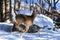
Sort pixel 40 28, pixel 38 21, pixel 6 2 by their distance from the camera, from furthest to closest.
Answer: pixel 6 2, pixel 38 21, pixel 40 28

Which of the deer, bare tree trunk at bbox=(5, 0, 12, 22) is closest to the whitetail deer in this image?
the deer

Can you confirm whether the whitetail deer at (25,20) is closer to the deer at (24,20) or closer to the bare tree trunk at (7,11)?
the deer at (24,20)

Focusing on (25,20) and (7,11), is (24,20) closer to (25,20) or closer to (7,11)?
(25,20)

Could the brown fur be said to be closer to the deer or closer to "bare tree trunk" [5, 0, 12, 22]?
the deer

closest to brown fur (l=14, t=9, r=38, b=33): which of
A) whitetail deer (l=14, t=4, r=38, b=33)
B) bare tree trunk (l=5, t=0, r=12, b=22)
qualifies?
whitetail deer (l=14, t=4, r=38, b=33)

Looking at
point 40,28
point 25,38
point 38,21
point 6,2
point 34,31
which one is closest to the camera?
point 25,38

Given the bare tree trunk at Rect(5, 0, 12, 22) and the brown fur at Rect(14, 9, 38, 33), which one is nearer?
the brown fur at Rect(14, 9, 38, 33)

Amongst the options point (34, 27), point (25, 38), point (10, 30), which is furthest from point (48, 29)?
point (25, 38)

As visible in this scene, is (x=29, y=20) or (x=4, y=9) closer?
(x=29, y=20)

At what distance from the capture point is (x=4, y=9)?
11.3 meters

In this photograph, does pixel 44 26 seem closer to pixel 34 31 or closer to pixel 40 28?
pixel 40 28

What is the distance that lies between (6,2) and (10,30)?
10.2ft

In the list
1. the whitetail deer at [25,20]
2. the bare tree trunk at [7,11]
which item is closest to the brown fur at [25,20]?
the whitetail deer at [25,20]

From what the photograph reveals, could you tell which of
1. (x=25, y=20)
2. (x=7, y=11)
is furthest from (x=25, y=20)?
(x=7, y=11)
